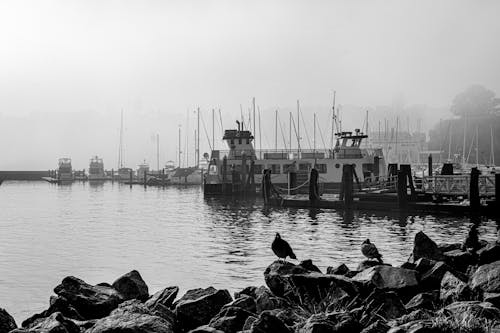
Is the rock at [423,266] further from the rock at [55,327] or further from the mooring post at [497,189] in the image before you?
the mooring post at [497,189]

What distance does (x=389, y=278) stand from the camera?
11.6 metres

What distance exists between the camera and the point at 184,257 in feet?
80.4

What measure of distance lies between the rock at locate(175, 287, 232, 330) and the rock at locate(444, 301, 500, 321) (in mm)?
4104

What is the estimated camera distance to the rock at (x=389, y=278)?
36.8 ft

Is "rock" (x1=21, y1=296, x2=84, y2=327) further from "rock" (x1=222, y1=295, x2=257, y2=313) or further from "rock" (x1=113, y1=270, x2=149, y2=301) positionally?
"rock" (x1=222, y1=295, x2=257, y2=313)

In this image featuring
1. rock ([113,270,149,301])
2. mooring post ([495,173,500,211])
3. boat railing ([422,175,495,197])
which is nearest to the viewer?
rock ([113,270,149,301])

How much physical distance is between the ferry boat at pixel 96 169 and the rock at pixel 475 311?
6353 inches

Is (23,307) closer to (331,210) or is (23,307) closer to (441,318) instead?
(441,318)

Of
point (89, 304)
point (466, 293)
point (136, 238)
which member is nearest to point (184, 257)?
point (136, 238)

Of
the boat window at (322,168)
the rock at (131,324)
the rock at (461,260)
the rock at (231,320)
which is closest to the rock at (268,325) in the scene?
the rock at (231,320)

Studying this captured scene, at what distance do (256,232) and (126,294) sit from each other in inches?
813

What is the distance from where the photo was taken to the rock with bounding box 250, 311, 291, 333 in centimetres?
851

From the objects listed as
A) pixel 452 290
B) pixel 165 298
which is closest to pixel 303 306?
pixel 452 290

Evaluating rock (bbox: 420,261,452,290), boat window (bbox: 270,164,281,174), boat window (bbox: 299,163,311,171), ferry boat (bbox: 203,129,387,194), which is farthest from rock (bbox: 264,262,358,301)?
boat window (bbox: 270,164,281,174)
